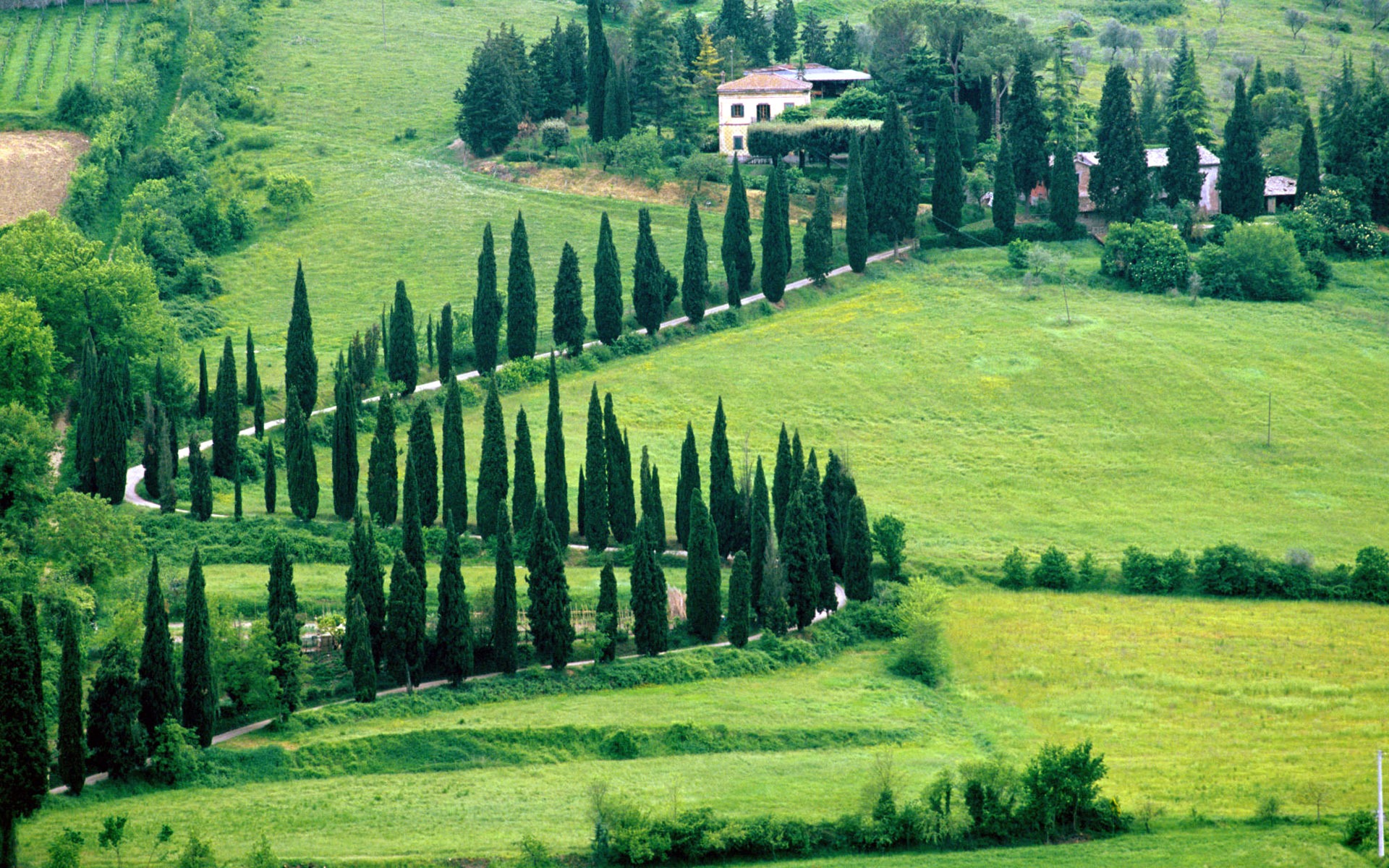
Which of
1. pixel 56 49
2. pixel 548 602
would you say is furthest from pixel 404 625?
pixel 56 49

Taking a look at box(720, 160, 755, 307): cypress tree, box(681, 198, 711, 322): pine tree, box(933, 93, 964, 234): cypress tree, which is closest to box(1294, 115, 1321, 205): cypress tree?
box(933, 93, 964, 234): cypress tree

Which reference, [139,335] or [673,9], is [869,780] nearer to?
[139,335]

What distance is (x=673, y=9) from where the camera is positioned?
602 feet

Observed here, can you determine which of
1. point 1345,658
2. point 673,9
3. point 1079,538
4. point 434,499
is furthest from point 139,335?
point 673,9

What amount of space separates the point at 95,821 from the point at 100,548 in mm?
21109

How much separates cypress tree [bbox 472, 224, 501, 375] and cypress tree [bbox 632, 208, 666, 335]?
10.2 meters

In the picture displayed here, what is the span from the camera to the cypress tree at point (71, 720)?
65.8 meters

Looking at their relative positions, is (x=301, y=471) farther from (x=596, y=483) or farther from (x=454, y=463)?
(x=596, y=483)

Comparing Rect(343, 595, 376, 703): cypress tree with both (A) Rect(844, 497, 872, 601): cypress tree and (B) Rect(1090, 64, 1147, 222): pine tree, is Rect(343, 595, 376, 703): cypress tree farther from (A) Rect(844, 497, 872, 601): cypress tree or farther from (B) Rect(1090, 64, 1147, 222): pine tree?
(B) Rect(1090, 64, 1147, 222): pine tree

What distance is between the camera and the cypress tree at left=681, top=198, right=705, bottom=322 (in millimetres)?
118438

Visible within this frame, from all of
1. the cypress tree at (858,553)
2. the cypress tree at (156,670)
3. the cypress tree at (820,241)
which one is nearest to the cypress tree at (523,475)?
the cypress tree at (858,553)

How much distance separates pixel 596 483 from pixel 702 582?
11.4 metres

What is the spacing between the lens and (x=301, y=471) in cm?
9206

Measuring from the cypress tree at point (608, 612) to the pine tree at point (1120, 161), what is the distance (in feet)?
208
